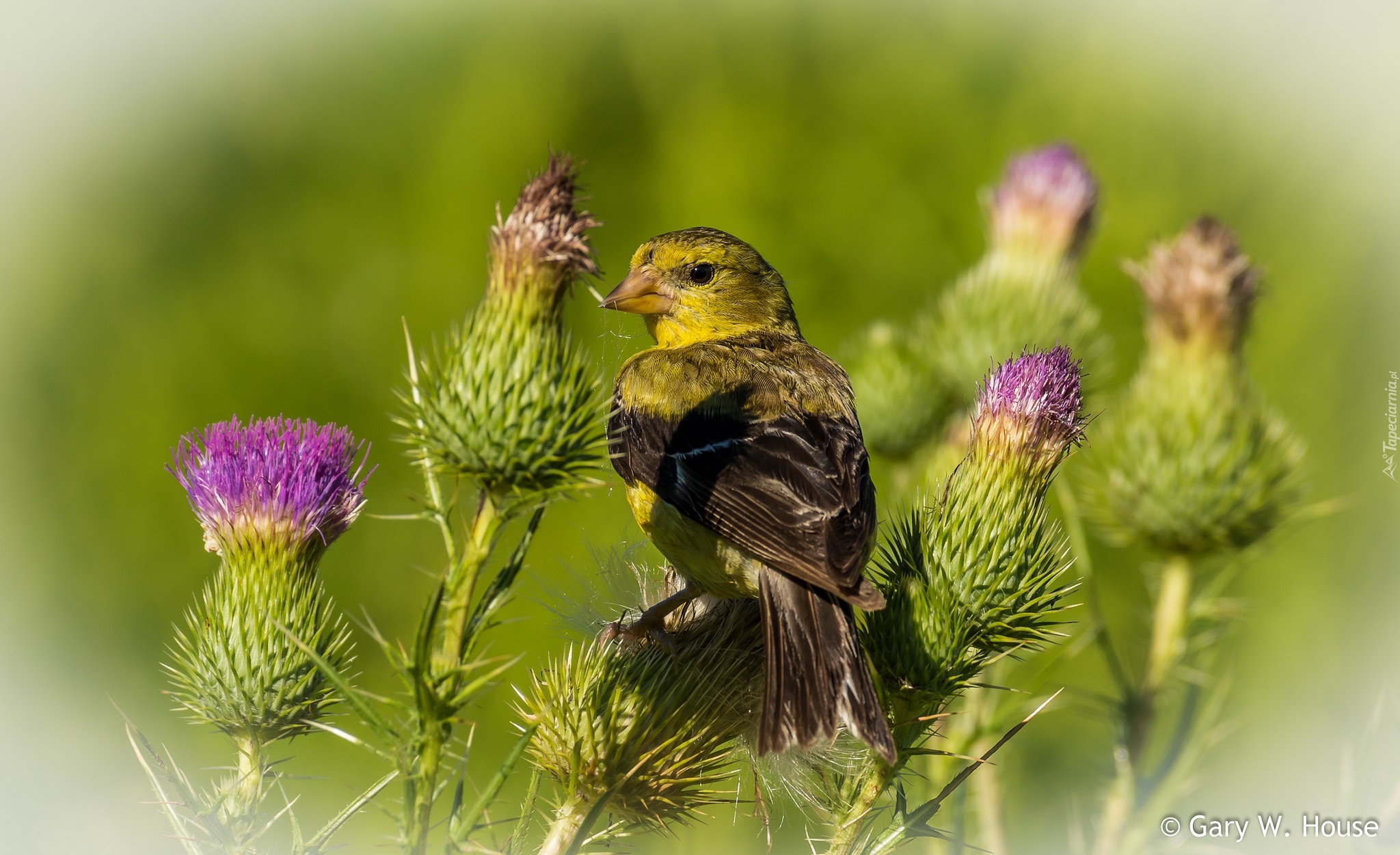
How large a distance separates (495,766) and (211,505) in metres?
2.58

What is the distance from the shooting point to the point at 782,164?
5750 millimetres

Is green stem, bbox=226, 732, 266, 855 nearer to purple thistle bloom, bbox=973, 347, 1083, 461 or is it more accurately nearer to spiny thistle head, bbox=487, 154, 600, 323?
spiny thistle head, bbox=487, 154, 600, 323

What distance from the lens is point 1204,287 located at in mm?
3906

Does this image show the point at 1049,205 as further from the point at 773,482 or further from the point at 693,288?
the point at 773,482

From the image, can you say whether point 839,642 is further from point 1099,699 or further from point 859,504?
point 1099,699

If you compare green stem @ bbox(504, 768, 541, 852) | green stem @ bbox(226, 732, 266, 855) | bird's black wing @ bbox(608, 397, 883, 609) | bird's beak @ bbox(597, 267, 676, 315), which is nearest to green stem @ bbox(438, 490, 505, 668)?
green stem @ bbox(504, 768, 541, 852)

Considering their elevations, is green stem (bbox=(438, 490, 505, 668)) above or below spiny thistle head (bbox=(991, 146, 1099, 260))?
below

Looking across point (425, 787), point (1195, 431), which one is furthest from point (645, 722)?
point (1195, 431)

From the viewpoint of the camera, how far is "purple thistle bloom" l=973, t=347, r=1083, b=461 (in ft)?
7.71

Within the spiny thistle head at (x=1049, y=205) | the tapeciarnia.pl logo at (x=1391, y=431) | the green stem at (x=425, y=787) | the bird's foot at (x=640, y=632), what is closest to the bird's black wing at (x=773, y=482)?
the bird's foot at (x=640, y=632)

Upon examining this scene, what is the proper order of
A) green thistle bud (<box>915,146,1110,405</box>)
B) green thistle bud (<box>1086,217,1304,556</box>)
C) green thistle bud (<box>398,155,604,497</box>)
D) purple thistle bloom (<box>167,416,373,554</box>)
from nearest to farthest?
green thistle bud (<box>398,155,604,497</box>), purple thistle bloom (<box>167,416,373,554</box>), green thistle bud (<box>1086,217,1304,556</box>), green thistle bud (<box>915,146,1110,405</box>)

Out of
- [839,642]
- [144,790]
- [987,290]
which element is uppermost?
[987,290]

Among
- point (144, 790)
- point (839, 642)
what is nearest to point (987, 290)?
point (839, 642)

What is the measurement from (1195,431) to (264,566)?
3.04 m
